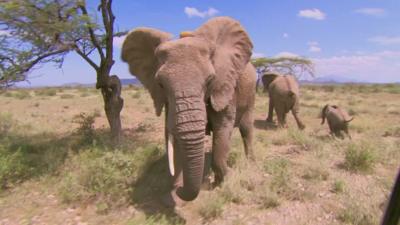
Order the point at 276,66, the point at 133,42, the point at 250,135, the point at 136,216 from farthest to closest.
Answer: the point at 276,66 < the point at 250,135 < the point at 133,42 < the point at 136,216

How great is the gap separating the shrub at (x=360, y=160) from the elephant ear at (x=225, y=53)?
2.49 meters

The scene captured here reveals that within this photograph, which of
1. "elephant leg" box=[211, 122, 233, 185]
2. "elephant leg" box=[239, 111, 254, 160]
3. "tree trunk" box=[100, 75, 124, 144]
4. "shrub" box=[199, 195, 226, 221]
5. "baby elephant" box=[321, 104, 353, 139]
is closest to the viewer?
"shrub" box=[199, 195, 226, 221]

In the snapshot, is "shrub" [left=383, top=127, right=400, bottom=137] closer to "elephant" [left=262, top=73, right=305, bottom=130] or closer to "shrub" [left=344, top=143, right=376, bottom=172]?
"elephant" [left=262, top=73, right=305, bottom=130]

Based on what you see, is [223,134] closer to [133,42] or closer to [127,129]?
[133,42]

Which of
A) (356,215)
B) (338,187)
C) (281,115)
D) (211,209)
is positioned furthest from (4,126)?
(356,215)

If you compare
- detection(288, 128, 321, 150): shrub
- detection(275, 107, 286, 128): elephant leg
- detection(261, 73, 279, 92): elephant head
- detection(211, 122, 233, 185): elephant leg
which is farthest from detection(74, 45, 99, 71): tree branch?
detection(261, 73, 279, 92): elephant head

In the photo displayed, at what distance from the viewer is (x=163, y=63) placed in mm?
4797

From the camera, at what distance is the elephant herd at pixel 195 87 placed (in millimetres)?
4312

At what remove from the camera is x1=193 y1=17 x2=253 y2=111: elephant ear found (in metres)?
5.21

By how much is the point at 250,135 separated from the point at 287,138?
1.89m

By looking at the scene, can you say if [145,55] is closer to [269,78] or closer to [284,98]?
[284,98]

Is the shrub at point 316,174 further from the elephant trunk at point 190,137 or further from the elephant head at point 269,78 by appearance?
the elephant head at point 269,78

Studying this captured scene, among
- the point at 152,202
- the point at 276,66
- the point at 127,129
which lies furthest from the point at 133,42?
the point at 276,66

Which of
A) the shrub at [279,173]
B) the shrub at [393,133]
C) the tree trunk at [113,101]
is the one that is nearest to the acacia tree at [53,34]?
the tree trunk at [113,101]
